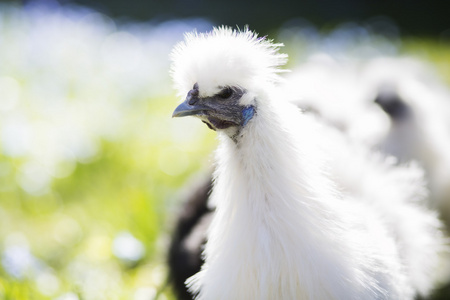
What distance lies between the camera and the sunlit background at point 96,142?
8.29 ft

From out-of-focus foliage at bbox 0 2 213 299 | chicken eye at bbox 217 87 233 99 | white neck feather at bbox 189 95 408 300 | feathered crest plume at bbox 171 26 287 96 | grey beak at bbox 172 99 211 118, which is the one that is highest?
feathered crest plume at bbox 171 26 287 96

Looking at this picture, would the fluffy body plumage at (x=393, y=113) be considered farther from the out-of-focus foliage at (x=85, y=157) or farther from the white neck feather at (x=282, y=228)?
the white neck feather at (x=282, y=228)

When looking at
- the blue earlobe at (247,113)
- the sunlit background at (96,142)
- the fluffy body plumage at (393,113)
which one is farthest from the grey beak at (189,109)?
the fluffy body plumage at (393,113)

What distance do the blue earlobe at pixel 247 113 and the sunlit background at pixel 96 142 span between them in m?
0.98

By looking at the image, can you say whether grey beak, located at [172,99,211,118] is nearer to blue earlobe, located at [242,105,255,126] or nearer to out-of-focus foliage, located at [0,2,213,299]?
blue earlobe, located at [242,105,255,126]

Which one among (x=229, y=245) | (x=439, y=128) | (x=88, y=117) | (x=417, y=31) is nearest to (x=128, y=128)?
(x=88, y=117)

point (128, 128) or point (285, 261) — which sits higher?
point (285, 261)

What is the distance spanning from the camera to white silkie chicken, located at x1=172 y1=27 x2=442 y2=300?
56.8 inches

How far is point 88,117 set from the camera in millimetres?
4027

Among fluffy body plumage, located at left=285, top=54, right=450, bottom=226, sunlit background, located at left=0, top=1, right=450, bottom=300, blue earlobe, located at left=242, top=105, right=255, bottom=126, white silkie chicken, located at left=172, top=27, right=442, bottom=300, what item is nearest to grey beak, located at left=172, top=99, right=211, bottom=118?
white silkie chicken, located at left=172, top=27, right=442, bottom=300

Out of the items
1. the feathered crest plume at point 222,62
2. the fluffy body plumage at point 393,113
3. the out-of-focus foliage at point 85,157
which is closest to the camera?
the feathered crest plume at point 222,62

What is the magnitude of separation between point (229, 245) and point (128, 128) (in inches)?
106

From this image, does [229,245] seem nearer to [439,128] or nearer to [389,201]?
[389,201]

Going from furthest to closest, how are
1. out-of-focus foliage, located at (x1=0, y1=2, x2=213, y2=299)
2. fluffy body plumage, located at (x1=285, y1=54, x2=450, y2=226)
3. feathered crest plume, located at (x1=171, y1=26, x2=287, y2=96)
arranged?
fluffy body plumage, located at (x1=285, y1=54, x2=450, y2=226), out-of-focus foliage, located at (x1=0, y1=2, x2=213, y2=299), feathered crest plume, located at (x1=171, y1=26, x2=287, y2=96)
